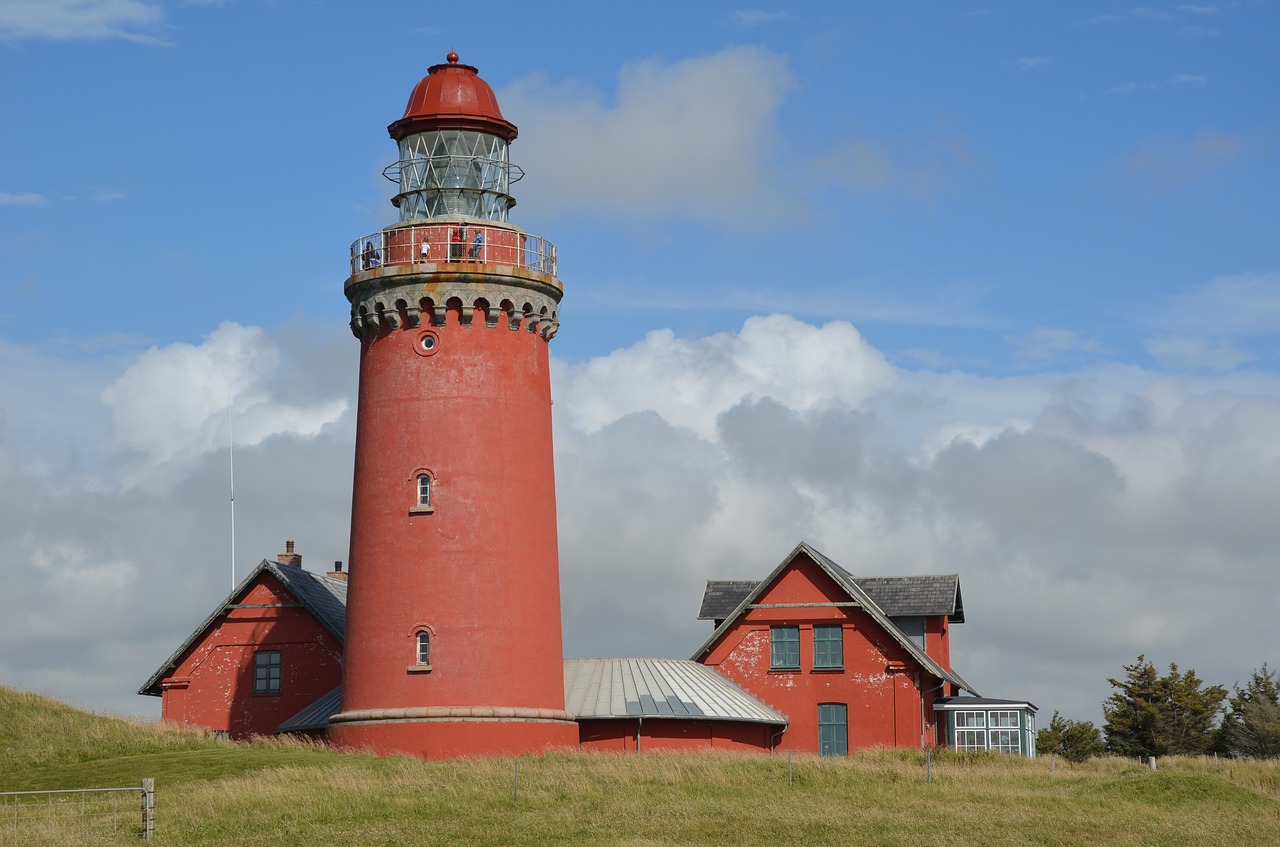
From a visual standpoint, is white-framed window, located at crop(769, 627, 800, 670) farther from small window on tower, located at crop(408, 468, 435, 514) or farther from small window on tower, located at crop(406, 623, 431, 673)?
small window on tower, located at crop(408, 468, 435, 514)

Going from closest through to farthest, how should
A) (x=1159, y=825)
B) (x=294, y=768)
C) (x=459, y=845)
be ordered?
(x=459, y=845)
(x=1159, y=825)
(x=294, y=768)

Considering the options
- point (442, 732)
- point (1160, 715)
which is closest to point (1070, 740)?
point (1160, 715)

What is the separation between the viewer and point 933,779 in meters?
34.6

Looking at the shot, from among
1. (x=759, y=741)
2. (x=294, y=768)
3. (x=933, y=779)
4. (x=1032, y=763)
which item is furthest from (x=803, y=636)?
(x=294, y=768)

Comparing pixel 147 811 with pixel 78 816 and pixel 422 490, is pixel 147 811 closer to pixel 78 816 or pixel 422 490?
pixel 78 816

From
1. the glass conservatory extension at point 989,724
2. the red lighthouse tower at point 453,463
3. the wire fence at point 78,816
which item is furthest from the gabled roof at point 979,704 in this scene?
the wire fence at point 78,816

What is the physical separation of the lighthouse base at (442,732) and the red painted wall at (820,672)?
1158 centimetres

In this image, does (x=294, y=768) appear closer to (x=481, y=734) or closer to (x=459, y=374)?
(x=481, y=734)

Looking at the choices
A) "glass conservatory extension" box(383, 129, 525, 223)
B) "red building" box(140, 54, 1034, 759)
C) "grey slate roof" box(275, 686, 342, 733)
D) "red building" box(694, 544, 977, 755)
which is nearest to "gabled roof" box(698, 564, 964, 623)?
"red building" box(694, 544, 977, 755)

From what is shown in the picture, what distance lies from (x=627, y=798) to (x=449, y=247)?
12.7 m

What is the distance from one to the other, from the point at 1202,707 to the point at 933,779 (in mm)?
30887

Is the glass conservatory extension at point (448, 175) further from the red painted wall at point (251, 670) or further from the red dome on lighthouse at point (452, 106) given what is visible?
the red painted wall at point (251, 670)

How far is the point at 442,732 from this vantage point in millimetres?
35656

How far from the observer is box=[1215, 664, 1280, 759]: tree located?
5891 cm
